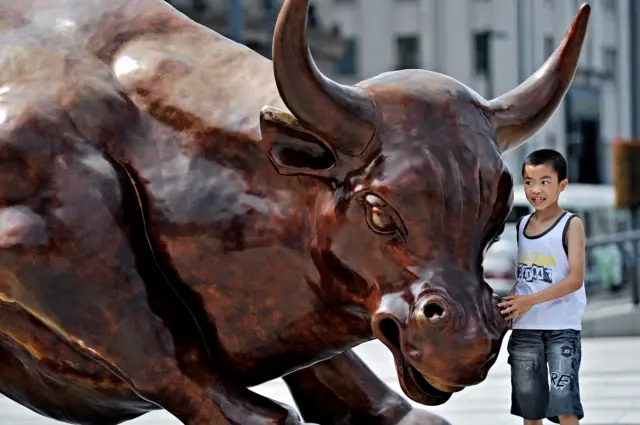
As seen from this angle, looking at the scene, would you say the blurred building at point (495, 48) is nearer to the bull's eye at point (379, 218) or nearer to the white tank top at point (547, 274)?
the white tank top at point (547, 274)

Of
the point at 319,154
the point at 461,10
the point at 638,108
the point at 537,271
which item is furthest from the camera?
the point at 461,10

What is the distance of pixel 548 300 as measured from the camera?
16.4 feet

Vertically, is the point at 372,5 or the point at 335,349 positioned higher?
the point at 335,349

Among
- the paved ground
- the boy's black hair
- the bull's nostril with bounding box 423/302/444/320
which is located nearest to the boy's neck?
the boy's black hair

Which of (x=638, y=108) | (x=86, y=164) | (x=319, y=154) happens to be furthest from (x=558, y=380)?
(x=638, y=108)

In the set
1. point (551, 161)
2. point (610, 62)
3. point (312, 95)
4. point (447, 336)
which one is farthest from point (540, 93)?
point (610, 62)

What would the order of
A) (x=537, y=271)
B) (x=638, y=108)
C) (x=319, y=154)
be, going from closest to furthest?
(x=319, y=154)
(x=537, y=271)
(x=638, y=108)

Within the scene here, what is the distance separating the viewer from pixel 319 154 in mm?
3908

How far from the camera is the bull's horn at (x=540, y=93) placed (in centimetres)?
403

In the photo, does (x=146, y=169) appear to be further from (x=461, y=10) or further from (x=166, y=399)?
(x=461, y=10)

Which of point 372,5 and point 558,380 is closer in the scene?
point 558,380

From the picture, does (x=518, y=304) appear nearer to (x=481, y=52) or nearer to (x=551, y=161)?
(x=551, y=161)

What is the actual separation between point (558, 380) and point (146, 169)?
1972 mm

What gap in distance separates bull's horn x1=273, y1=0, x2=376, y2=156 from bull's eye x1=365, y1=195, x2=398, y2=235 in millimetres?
156
